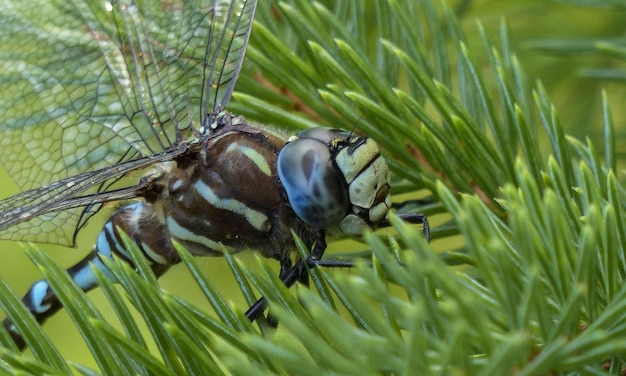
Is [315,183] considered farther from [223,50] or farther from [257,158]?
[223,50]

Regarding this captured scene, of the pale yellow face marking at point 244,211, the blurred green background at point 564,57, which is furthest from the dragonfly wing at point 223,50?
the blurred green background at point 564,57

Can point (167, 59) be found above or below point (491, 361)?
above

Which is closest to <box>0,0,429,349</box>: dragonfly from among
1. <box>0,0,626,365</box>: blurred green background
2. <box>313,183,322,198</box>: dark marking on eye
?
<box>313,183,322,198</box>: dark marking on eye

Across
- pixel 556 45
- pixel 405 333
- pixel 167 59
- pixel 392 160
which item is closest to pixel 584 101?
pixel 556 45

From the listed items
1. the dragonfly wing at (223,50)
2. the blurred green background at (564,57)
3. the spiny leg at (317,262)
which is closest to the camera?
the spiny leg at (317,262)

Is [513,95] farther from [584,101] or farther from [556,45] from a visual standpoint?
[584,101]

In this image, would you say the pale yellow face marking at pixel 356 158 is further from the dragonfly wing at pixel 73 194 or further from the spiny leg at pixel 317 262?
the dragonfly wing at pixel 73 194

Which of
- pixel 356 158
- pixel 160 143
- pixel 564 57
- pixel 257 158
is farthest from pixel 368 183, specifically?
pixel 564 57

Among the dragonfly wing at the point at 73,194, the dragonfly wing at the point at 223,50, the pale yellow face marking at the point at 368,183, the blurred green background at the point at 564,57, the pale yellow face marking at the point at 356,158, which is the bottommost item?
the blurred green background at the point at 564,57
